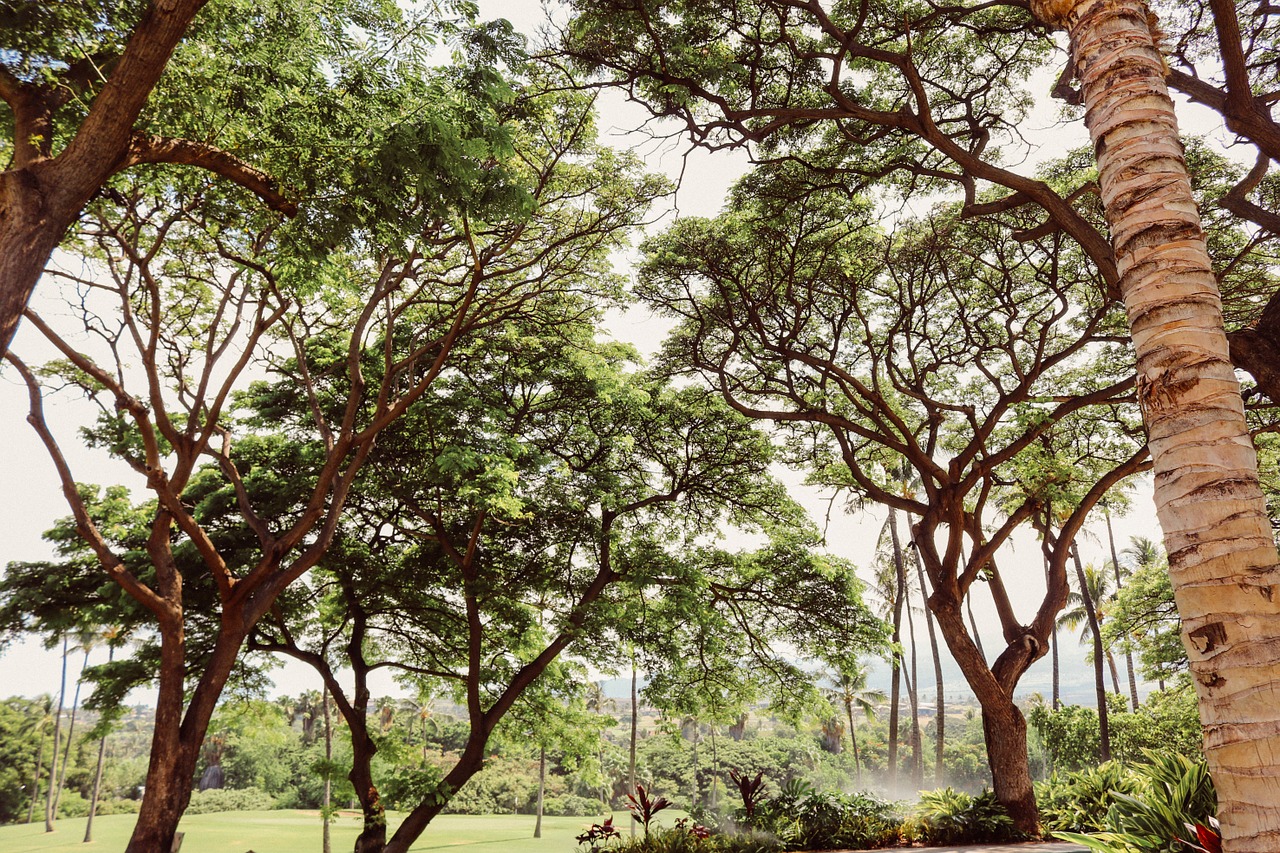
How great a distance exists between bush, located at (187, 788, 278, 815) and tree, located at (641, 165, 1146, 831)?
170 ft

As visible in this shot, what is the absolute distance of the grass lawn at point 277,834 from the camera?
32.3 m

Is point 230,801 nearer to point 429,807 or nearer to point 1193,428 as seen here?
point 429,807

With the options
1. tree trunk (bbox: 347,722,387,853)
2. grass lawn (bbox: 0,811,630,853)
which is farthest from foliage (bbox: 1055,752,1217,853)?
grass lawn (bbox: 0,811,630,853)

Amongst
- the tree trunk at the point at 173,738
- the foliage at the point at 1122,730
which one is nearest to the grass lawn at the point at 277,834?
the foliage at the point at 1122,730

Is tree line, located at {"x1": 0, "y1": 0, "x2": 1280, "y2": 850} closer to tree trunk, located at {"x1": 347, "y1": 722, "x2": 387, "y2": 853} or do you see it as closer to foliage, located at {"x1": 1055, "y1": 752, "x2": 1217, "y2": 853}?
tree trunk, located at {"x1": 347, "y1": 722, "x2": 387, "y2": 853}

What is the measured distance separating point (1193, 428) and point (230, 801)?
5965 cm

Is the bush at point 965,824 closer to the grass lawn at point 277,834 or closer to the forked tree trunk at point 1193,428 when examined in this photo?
the forked tree trunk at point 1193,428

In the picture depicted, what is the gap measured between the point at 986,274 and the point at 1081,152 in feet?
7.73

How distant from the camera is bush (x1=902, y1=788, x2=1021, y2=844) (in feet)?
36.0

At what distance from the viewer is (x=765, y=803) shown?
11672mm

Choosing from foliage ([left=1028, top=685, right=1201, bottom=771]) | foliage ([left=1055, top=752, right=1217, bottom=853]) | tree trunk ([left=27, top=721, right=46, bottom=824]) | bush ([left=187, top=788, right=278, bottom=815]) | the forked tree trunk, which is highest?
the forked tree trunk

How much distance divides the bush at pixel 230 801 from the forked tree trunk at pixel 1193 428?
58152 millimetres

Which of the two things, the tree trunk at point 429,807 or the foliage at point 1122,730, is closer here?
the tree trunk at point 429,807

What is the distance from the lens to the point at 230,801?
47156 millimetres
